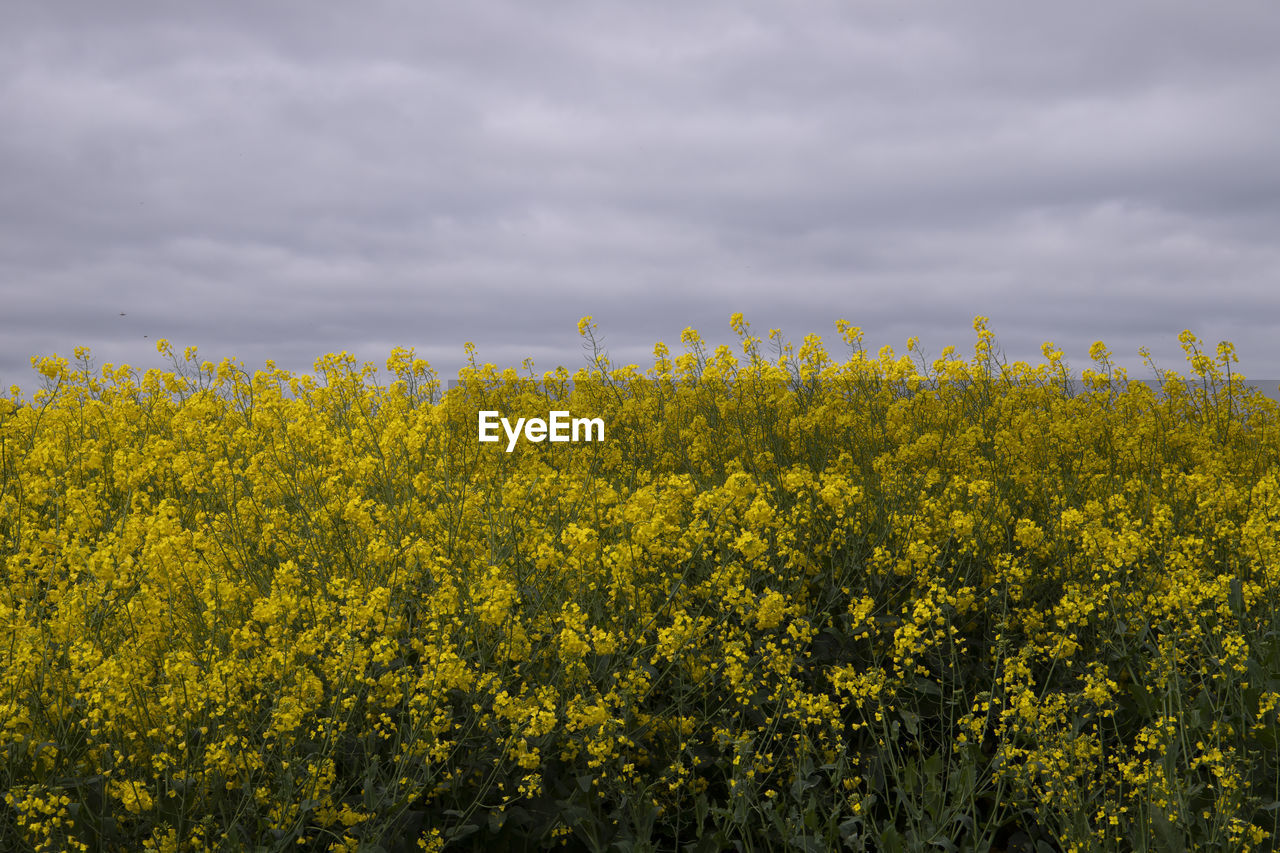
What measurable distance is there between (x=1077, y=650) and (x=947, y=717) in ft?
2.64

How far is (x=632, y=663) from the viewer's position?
11.4ft

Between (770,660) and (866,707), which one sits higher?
(770,660)

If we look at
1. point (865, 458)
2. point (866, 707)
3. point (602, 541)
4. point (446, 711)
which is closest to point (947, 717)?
point (866, 707)

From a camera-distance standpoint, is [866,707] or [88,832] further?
[866,707]

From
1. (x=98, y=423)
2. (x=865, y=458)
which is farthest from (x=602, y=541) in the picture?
(x=98, y=423)

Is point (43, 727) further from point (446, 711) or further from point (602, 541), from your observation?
point (602, 541)

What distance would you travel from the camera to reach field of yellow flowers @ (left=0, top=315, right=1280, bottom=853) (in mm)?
2881

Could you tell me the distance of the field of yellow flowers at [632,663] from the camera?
9.45ft

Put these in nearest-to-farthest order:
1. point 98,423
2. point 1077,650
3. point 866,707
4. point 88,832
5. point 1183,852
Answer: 1. point 1183,852
2. point 88,832
3. point 866,707
4. point 1077,650
5. point 98,423

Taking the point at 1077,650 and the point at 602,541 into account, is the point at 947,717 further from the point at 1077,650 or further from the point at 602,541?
the point at 602,541

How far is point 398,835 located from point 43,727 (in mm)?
1383

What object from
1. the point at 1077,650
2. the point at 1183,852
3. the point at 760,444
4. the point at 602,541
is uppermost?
the point at 760,444

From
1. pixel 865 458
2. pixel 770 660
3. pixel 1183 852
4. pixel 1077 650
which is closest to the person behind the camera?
pixel 1183 852

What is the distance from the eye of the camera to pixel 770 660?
342 centimetres
